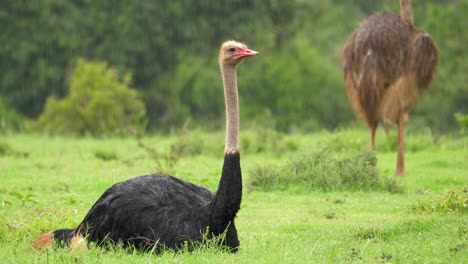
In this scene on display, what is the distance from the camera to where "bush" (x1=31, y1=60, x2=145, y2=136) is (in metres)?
21.6

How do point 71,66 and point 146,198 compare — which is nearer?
point 146,198

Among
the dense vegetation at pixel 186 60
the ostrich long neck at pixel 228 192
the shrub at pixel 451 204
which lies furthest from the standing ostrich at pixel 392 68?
the dense vegetation at pixel 186 60

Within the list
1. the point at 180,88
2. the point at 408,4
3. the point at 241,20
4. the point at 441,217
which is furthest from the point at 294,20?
the point at 441,217

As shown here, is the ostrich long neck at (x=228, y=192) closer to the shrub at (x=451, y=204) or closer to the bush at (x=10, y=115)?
the shrub at (x=451, y=204)

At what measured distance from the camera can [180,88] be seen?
30.1 m

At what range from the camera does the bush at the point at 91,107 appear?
Answer: 21.6m

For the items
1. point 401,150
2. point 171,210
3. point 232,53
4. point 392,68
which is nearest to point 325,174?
point 401,150

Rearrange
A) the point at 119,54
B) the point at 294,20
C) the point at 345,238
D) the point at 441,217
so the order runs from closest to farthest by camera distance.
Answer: the point at 345,238, the point at 441,217, the point at 119,54, the point at 294,20

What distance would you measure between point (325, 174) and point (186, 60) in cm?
2072

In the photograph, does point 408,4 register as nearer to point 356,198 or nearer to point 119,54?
point 356,198

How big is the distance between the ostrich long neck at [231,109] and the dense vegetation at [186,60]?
70.6ft

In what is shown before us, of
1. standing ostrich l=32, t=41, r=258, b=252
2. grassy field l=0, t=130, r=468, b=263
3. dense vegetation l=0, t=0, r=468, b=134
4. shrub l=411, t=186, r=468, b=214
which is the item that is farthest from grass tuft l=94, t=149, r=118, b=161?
dense vegetation l=0, t=0, r=468, b=134

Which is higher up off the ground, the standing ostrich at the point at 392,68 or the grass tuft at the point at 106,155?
the standing ostrich at the point at 392,68

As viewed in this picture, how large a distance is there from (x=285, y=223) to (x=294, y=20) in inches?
1004
